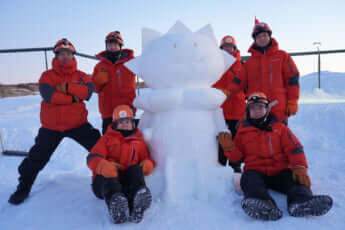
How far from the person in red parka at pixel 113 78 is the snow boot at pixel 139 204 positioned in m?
1.37

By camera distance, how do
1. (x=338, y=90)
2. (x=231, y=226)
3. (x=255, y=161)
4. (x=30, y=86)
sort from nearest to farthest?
(x=231, y=226)
(x=255, y=161)
(x=338, y=90)
(x=30, y=86)

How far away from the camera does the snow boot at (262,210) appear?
1748mm

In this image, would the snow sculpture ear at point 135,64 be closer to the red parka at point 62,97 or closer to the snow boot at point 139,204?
the red parka at point 62,97

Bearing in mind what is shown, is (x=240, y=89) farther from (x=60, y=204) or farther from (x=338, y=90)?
(x=338, y=90)

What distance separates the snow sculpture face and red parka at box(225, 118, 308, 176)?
1.99ft

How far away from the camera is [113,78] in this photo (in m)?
3.00

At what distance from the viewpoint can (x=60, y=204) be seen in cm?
227

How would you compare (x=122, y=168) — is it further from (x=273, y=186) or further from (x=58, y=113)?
(x=273, y=186)

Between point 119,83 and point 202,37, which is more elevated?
point 202,37

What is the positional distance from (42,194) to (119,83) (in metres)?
1.38

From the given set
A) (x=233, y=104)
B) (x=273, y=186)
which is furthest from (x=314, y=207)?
(x=233, y=104)

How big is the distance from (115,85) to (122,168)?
112 centimetres

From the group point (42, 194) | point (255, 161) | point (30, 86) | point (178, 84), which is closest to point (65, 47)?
point (178, 84)

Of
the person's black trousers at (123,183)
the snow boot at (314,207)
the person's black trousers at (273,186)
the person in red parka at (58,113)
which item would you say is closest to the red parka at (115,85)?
the person in red parka at (58,113)
